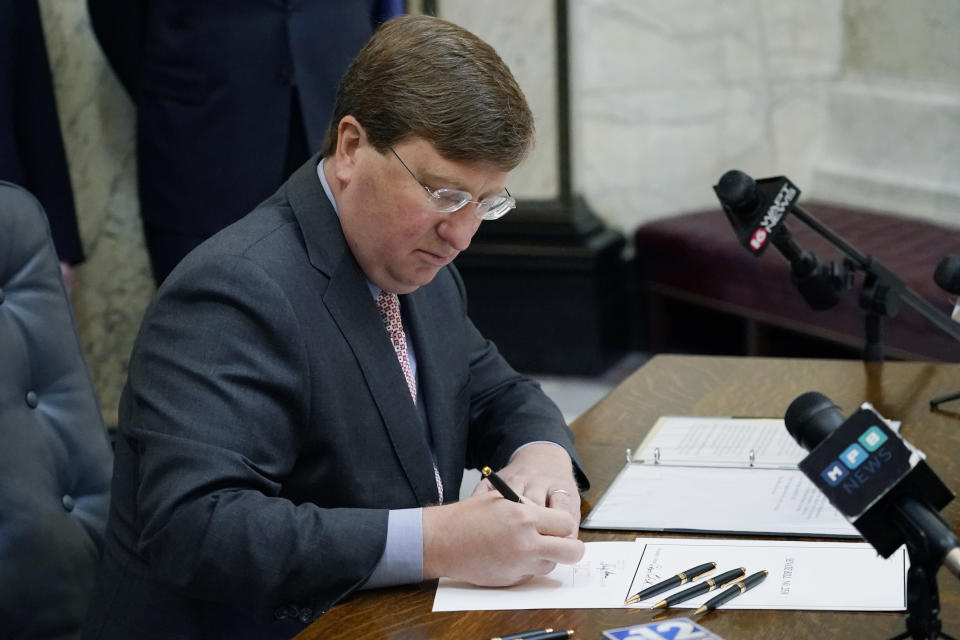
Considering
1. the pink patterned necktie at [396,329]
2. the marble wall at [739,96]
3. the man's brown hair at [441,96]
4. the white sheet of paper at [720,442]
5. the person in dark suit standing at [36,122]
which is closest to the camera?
the man's brown hair at [441,96]

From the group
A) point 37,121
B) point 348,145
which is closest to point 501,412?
point 348,145

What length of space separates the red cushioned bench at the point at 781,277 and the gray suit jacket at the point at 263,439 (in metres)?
2.30

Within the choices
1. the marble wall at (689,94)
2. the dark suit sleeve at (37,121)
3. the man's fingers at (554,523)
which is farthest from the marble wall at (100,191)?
the man's fingers at (554,523)

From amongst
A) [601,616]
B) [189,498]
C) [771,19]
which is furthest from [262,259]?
[771,19]

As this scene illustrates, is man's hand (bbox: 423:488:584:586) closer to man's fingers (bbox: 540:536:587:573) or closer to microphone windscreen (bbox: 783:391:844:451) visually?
man's fingers (bbox: 540:536:587:573)

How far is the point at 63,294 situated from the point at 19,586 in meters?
0.43

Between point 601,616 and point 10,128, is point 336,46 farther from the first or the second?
point 601,616

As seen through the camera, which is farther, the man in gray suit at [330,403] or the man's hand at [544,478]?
the man's hand at [544,478]

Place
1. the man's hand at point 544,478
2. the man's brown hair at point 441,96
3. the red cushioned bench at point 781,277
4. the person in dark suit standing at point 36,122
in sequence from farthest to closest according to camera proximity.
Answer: the red cushioned bench at point 781,277, the person in dark suit standing at point 36,122, the man's hand at point 544,478, the man's brown hair at point 441,96

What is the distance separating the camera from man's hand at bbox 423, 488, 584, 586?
1458 mm

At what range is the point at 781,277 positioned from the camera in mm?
4109

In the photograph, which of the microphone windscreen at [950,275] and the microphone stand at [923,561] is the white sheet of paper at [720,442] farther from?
the microphone stand at [923,561]

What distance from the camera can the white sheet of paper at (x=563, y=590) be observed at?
1.43 m

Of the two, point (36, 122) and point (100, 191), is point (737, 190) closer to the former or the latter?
point (36, 122)
